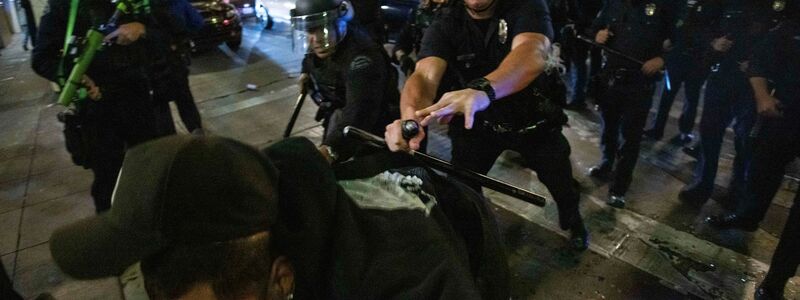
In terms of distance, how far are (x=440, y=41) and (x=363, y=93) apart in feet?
1.59

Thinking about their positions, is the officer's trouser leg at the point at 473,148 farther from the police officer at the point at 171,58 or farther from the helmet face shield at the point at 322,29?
the police officer at the point at 171,58

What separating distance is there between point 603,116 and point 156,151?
145 inches

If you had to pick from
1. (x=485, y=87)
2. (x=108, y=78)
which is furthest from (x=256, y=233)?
(x=108, y=78)

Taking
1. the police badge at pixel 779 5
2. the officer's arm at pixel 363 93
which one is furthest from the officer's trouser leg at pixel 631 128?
the officer's arm at pixel 363 93

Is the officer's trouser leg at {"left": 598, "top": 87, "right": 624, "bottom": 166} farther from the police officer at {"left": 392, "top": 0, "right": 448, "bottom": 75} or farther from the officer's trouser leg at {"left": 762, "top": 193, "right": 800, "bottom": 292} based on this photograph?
the police officer at {"left": 392, "top": 0, "right": 448, "bottom": 75}

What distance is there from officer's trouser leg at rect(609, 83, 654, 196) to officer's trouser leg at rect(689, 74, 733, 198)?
0.46 metres

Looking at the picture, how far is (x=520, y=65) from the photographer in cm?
222

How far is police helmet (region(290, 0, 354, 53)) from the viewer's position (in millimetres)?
2795

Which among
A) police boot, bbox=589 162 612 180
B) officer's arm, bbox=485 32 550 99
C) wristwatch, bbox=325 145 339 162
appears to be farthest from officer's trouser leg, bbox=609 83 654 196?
wristwatch, bbox=325 145 339 162

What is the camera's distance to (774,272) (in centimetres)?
252

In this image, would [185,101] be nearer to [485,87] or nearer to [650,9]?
[485,87]

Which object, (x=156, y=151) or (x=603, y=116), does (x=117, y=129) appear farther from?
(x=603, y=116)

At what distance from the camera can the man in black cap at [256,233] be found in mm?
787

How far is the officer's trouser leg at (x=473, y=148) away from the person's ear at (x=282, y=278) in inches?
71.8
